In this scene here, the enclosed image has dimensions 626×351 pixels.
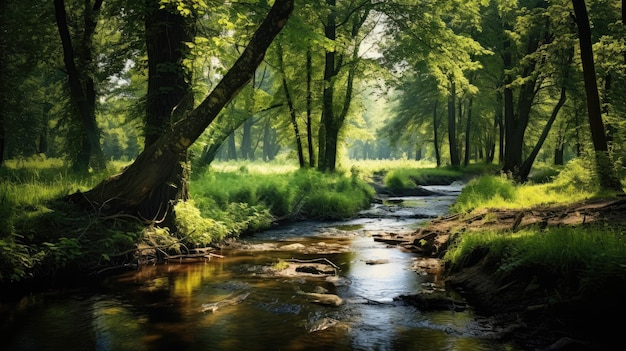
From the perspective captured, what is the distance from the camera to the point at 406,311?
6406 millimetres

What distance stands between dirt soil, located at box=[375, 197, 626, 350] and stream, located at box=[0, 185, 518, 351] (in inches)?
15.5

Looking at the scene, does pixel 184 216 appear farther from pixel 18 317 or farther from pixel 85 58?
pixel 85 58

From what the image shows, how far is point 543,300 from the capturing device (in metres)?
5.71

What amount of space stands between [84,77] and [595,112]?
17.4 m

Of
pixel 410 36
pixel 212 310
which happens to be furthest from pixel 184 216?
pixel 410 36

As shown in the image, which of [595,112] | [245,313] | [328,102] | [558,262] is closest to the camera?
[558,262]

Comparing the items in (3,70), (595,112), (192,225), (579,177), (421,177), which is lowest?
(192,225)

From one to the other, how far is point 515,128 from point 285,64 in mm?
13448

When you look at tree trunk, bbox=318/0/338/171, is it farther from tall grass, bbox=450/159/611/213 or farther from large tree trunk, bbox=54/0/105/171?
large tree trunk, bbox=54/0/105/171

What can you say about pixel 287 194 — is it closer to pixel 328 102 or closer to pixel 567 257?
pixel 328 102

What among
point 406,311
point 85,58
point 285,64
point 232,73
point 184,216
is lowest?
point 406,311

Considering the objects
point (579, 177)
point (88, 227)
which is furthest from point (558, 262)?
point (579, 177)

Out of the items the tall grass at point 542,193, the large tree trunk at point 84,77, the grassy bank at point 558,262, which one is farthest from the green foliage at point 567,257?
the large tree trunk at point 84,77

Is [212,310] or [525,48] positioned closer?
[212,310]
